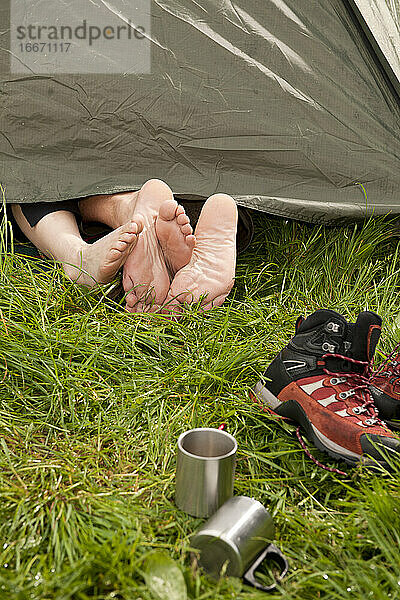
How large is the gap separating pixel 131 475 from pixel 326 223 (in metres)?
1.06

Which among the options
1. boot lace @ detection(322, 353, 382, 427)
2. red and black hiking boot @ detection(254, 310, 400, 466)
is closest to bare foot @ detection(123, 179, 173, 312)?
red and black hiking boot @ detection(254, 310, 400, 466)

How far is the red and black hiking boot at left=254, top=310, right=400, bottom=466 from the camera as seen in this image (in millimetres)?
1178

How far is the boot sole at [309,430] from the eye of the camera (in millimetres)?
1152

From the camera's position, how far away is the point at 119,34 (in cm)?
172

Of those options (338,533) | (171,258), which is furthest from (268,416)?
(171,258)

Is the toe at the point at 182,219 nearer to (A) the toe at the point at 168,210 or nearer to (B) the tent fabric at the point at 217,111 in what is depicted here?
(A) the toe at the point at 168,210

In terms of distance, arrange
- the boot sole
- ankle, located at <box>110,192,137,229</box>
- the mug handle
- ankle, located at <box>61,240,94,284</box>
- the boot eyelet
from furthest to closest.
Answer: ankle, located at <box>110,192,137,229</box>
ankle, located at <box>61,240,94,284</box>
the boot eyelet
the boot sole
the mug handle

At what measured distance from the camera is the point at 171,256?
1.60 metres

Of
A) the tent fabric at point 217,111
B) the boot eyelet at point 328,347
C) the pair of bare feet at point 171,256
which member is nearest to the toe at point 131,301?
the pair of bare feet at point 171,256

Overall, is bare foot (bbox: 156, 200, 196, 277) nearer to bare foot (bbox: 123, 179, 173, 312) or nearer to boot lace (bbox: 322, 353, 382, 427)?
bare foot (bbox: 123, 179, 173, 312)

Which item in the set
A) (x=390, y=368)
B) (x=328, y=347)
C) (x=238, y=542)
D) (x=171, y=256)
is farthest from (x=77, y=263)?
(x=238, y=542)

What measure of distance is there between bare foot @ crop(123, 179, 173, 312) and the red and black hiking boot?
0.39 meters

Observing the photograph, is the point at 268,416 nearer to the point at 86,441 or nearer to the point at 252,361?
the point at 252,361

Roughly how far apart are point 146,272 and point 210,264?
0.52ft
